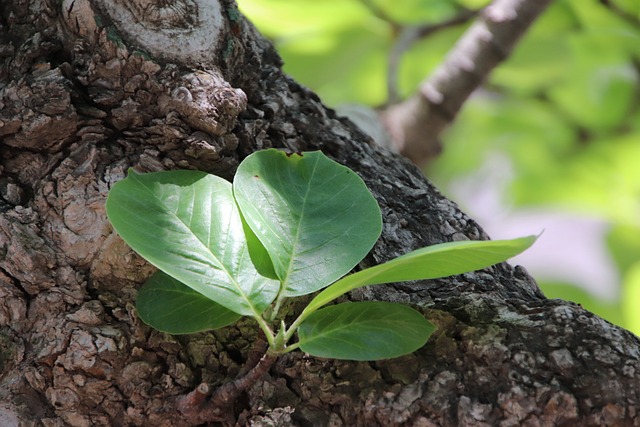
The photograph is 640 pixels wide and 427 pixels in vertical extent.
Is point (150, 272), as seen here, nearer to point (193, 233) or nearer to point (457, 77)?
point (193, 233)

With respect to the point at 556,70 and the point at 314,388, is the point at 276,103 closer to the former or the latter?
the point at 314,388

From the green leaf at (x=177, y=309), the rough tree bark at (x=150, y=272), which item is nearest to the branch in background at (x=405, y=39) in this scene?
the rough tree bark at (x=150, y=272)

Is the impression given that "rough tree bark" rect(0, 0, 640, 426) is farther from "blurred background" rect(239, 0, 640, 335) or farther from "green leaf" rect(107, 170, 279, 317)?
"blurred background" rect(239, 0, 640, 335)

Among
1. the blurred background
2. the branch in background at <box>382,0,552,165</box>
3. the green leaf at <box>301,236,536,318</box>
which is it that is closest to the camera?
the green leaf at <box>301,236,536,318</box>

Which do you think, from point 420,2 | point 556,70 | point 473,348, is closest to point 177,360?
point 473,348

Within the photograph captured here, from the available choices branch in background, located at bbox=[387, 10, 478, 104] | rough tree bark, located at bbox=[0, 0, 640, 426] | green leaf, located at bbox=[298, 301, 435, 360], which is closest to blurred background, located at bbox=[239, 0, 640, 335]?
branch in background, located at bbox=[387, 10, 478, 104]
